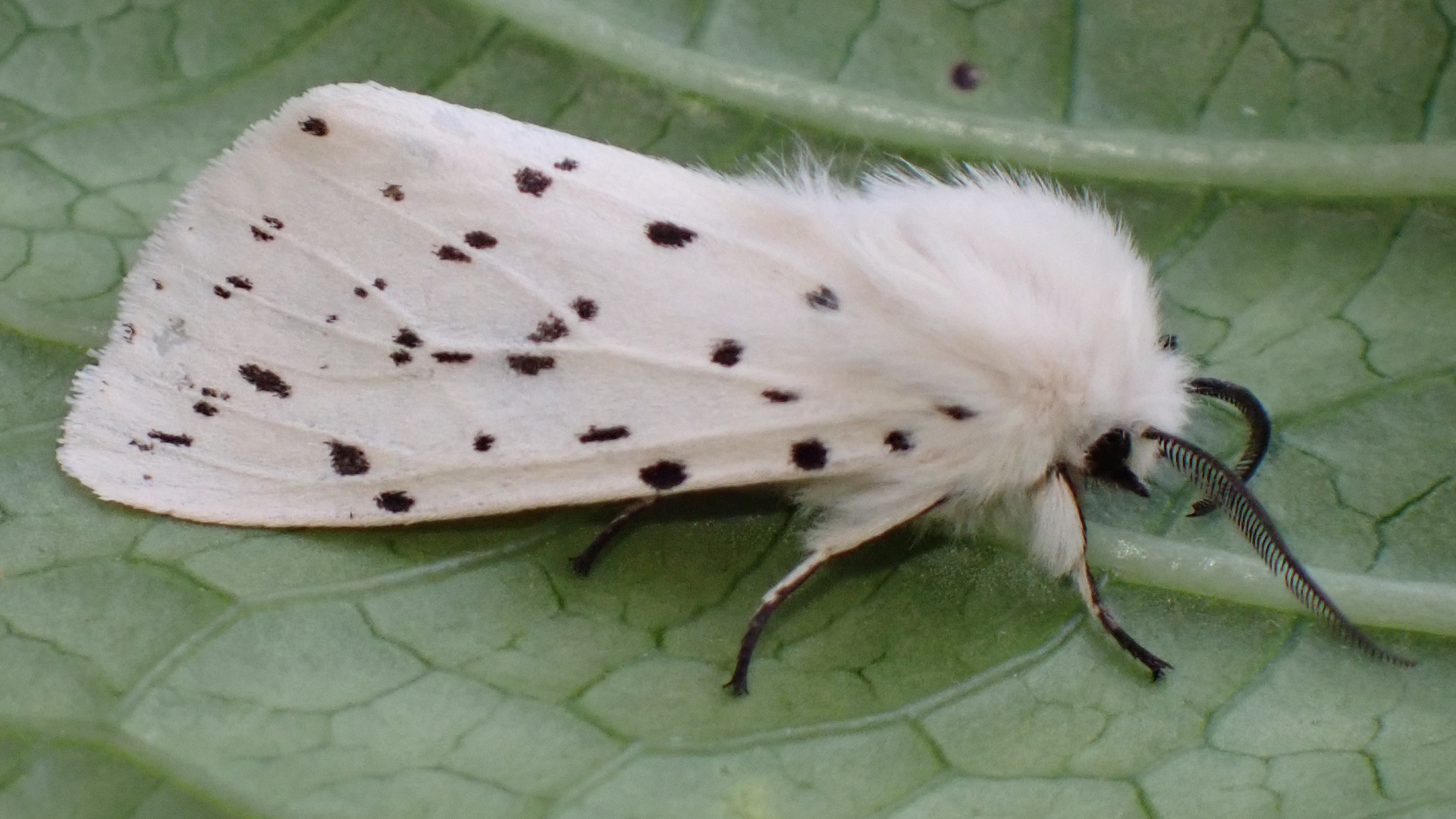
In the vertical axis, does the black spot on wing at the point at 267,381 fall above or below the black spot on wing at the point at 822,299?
below

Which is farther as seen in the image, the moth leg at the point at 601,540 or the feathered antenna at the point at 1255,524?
the moth leg at the point at 601,540

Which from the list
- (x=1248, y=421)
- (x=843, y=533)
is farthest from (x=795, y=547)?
(x=1248, y=421)

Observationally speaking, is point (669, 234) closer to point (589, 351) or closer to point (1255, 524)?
point (589, 351)

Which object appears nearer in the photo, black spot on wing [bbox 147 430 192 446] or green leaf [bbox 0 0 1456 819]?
green leaf [bbox 0 0 1456 819]

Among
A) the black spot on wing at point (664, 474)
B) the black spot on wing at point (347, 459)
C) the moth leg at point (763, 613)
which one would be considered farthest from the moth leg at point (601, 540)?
the black spot on wing at point (347, 459)

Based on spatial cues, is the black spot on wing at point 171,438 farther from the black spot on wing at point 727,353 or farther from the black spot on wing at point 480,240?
the black spot on wing at point 727,353

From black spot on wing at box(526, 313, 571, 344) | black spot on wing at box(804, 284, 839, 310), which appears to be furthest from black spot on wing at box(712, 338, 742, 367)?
black spot on wing at box(526, 313, 571, 344)

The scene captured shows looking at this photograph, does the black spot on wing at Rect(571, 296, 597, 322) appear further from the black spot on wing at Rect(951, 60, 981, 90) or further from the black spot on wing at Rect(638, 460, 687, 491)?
the black spot on wing at Rect(951, 60, 981, 90)
